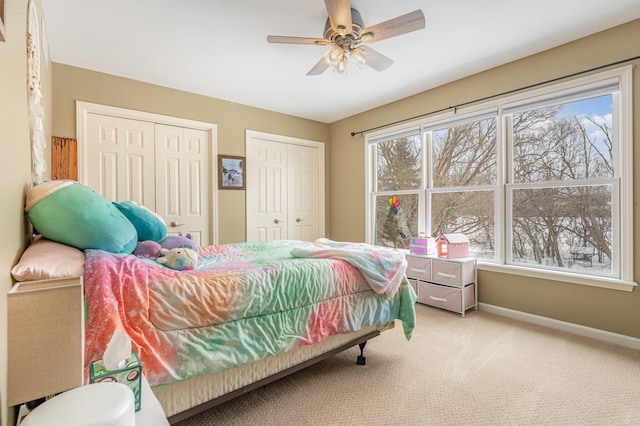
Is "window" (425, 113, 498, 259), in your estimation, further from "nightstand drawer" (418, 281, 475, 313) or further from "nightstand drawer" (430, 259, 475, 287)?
"nightstand drawer" (418, 281, 475, 313)

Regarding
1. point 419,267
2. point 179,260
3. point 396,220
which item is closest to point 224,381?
point 179,260

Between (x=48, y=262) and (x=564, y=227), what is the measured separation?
367 cm

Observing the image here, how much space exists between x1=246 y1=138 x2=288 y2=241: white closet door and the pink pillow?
3.03 meters

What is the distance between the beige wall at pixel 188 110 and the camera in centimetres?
300

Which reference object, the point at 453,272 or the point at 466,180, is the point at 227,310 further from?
the point at 466,180

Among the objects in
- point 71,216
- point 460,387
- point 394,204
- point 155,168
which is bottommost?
point 460,387

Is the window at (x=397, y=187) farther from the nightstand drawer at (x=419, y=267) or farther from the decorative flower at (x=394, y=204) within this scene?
the nightstand drawer at (x=419, y=267)

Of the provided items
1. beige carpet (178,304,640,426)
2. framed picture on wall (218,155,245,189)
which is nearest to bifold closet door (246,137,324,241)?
framed picture on wall (218,155,245,189)

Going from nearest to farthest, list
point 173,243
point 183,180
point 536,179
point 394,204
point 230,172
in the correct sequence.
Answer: point 173,243, point 536,179, point 183,180, point 230,172, point 394,204

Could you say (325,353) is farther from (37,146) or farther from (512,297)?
(512,297)

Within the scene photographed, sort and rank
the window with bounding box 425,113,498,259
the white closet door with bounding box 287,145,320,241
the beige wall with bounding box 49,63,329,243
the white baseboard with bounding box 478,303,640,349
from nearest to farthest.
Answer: the white baseboard with bounding box 478,303,640,349, the beige wall with bounding box 49,63,329,243, the window with bounding box 425,113,498,259, the white closet door with bounding box 287,145,320,241

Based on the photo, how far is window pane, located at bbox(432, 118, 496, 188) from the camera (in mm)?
3318

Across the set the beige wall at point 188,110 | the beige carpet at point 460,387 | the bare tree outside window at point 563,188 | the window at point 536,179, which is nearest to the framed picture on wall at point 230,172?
the beige wall at point 188,110

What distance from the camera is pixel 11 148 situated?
917 mm
